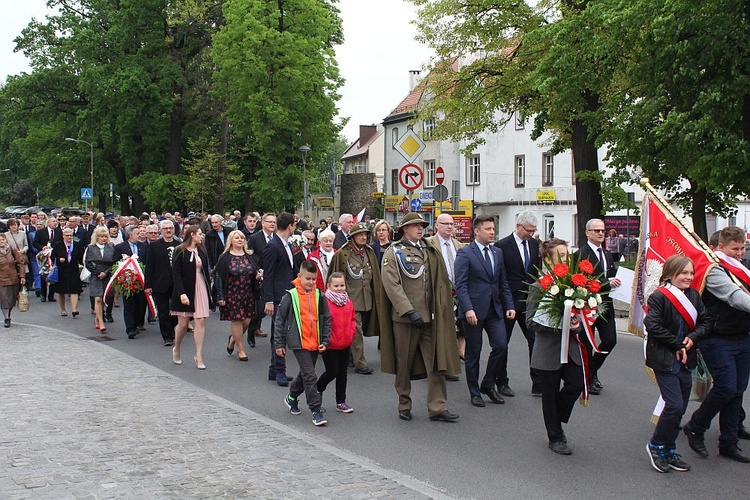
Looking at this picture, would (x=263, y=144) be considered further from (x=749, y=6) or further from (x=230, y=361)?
(x=230, y=361)

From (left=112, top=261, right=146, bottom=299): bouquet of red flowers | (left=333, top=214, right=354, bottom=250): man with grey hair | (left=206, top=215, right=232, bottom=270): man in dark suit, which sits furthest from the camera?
(left=206, top=215, right=232, bottom=270): man in dark suit

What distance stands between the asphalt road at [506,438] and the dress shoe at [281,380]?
0.34ft

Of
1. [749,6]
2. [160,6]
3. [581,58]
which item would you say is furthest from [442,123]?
[160,6]

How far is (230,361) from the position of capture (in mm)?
11320

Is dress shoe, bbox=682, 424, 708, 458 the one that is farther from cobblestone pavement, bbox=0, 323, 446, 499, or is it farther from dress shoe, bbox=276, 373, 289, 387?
dress shoe, bbox=276, 373, 289, 387

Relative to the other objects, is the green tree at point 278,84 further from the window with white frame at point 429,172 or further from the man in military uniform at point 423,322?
the man in military uniform at point 423,322

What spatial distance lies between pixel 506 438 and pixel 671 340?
1.84 meters

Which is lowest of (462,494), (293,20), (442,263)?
(462,494)

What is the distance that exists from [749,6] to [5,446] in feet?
51.2

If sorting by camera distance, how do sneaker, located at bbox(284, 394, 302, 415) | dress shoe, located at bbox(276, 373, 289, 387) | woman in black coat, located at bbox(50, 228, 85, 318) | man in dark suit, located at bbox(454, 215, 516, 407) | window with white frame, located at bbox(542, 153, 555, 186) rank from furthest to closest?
window with white frame, located at bbox(542, 153, 555, 186) → woman in black coat, located at bbox(50, 228, 85, 318) → dress shoe, located at bbox(276, 373, 289, 387) → man in dark suit, located at bbox(454, 215, 516, 407) → sneaker, located at bbox(284, 394, 302, 415)

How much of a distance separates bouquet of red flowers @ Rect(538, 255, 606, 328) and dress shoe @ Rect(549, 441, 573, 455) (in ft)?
3.24

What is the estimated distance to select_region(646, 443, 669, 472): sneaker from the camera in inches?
239

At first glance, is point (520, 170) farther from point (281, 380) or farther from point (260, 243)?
point (281, 380)

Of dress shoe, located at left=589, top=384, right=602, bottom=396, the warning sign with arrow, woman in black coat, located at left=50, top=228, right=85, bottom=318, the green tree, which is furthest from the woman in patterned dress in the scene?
the green tree
